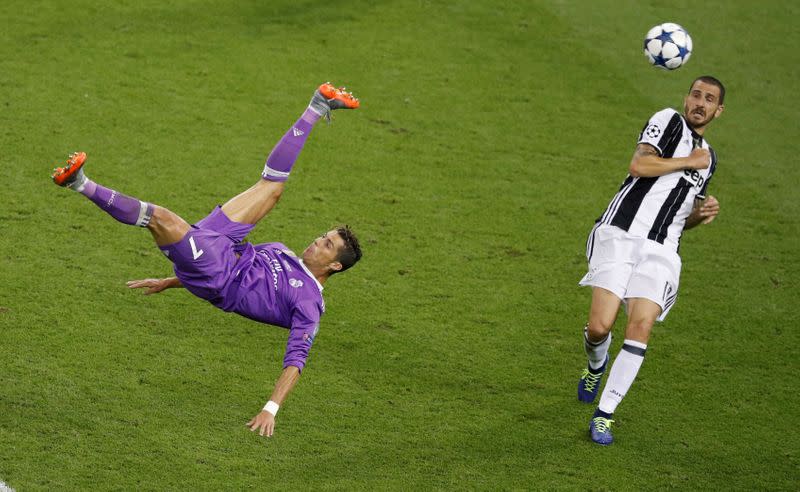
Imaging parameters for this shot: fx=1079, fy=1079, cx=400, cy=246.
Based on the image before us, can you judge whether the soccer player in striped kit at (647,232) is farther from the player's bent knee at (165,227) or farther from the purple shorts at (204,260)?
the player's bent knee at (165,227)

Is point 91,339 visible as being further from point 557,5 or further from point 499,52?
point 557,5

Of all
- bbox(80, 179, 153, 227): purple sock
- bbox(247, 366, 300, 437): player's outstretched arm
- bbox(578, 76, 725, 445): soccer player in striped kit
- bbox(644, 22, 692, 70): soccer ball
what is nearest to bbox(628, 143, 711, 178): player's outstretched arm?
bbox(578, 76, 725, 445): soccer player in striped kit

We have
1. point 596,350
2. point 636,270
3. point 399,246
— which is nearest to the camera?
point 636,270

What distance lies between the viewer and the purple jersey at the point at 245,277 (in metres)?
6.12

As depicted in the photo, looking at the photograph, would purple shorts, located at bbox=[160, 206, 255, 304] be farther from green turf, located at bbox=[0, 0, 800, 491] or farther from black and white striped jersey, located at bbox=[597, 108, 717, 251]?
black and white striped jersey, located at bbox=[597, 108, 717, 251]

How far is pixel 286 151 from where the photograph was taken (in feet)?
21.9

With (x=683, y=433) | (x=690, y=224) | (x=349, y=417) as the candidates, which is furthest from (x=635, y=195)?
(x=349, y=417)

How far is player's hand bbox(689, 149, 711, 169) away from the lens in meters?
6.66

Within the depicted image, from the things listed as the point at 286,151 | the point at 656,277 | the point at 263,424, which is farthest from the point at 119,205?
the point at 656,277

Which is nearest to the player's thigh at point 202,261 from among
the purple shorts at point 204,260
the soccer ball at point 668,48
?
the purple shorts at point 204,260

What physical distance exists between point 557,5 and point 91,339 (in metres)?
8.64

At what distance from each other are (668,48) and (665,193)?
4.13 ft

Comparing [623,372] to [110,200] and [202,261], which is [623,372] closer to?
[202,261]

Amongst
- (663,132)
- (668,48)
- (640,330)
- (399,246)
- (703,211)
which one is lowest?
(399,246)
